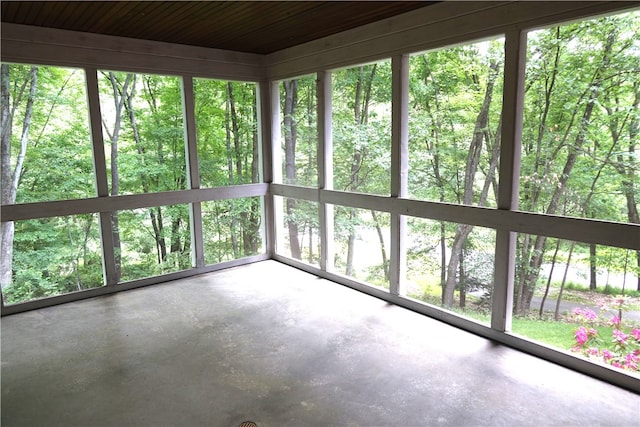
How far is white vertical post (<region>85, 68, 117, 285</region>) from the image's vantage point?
4.77 metres

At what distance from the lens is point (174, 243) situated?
8.56m

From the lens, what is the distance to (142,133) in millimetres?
7906

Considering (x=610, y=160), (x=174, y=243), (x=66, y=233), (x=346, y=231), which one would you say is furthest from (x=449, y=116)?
(x=66, y=233)

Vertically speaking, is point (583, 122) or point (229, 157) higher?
point (583, 122)

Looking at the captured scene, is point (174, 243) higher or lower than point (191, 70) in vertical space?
lower

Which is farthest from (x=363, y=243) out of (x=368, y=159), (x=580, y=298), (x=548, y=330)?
(x=580, y=298)

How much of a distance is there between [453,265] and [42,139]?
779 cm

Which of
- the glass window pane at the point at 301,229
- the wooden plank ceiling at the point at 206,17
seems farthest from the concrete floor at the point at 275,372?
the glass window pane at the point at 301,229

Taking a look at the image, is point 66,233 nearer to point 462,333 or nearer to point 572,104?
point 462,333

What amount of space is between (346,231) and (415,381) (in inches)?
209

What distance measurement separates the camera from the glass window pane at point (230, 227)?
27.3ft

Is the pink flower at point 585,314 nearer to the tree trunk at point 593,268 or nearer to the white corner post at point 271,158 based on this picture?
the tree trunk at point 593,268

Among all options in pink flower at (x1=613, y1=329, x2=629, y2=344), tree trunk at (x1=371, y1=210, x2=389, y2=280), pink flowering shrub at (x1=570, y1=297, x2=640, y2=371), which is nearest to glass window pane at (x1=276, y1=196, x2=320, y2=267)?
tree trunk at (x1=371, y1=210, x2=389, y2=280)

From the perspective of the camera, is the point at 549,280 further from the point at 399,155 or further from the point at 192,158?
the point at 192,158
